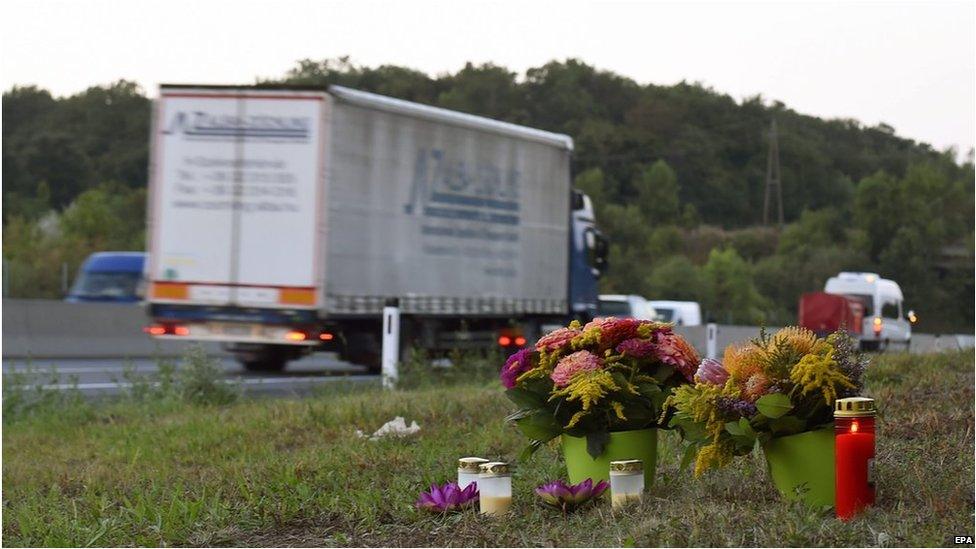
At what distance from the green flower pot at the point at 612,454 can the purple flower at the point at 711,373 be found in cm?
44

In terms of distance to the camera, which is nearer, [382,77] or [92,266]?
[92,266]

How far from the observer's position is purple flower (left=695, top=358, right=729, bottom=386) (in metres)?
5.81

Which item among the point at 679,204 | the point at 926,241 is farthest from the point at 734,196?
the point at 926,241

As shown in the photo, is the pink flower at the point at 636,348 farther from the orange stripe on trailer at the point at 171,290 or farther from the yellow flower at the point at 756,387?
the orange stripe on trailer at the point at 171,290

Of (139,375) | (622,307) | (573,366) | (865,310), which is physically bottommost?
(139,375)

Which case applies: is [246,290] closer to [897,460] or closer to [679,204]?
[897,460]

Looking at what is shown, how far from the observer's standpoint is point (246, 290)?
18.8 metres

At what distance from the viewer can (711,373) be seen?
584 cm

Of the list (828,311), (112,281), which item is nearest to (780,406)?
(112,281)

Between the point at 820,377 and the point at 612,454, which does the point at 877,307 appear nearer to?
the point at 612,454

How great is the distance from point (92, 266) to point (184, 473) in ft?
82.7

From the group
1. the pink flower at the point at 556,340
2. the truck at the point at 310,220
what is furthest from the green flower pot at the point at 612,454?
the truck at the point at 310,220

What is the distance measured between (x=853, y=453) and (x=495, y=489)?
1.44 meters

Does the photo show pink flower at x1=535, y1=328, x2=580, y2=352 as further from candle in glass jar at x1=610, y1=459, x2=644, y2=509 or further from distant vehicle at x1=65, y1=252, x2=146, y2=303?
distant vehicle at x1=65, y1=252, x2=146, y2=303
